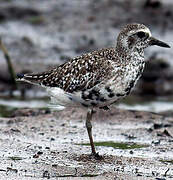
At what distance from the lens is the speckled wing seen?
936cm

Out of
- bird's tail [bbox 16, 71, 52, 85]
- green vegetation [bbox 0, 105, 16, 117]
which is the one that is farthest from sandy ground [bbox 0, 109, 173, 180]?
bird's tail [bbox 16, 71, 52, 85]

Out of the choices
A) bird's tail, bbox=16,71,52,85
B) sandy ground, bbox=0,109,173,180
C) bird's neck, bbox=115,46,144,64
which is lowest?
sandy ground, bbox=0,109,173,180

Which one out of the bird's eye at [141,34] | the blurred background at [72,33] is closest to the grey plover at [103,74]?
the bird's eye at [141,34]

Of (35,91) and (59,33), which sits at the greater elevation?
(59,33)

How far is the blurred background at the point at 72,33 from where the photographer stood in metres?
17.7

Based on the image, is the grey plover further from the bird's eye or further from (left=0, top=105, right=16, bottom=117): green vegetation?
(left=0, top=105, right=16, bottom=117): green vegetation

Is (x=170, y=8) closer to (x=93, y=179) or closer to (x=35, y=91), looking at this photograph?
(x=35, y=91)

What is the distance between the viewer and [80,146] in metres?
A: 10.5

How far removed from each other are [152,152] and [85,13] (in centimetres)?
1051

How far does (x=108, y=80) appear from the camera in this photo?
30.4 ft

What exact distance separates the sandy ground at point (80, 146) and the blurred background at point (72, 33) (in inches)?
157

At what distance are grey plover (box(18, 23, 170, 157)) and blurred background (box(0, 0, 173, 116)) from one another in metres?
6.99

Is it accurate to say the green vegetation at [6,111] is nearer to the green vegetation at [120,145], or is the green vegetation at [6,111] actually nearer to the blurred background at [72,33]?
the blurred background at [72,33]

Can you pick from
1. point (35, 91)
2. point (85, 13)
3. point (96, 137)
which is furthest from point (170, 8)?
point (96, 137)
